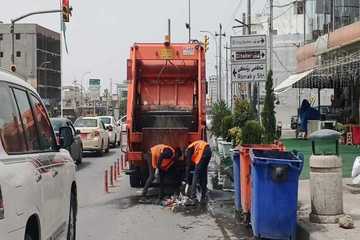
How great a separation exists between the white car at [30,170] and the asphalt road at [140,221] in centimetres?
266

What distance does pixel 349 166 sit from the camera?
18.4 metres

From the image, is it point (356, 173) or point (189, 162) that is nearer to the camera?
point (356, 173)

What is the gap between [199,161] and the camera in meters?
13.0

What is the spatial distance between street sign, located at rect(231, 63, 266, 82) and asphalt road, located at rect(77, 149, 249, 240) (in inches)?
176

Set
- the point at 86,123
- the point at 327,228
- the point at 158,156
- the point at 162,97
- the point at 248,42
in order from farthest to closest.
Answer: the point at 86,123
the point at 248,42
the point at 162,97
the point at 158,156
the point at 327,228

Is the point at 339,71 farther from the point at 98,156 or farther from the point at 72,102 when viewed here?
the point at 72,102

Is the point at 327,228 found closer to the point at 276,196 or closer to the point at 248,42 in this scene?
the point at 276,196

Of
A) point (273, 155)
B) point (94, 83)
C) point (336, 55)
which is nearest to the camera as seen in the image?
point (273, 155)

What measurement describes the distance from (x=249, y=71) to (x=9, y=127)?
1299 cm

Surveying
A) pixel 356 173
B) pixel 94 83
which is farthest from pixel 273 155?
pixel 94 83

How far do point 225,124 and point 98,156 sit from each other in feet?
22.8

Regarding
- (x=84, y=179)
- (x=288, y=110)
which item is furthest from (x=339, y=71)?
(x=288, y=110)

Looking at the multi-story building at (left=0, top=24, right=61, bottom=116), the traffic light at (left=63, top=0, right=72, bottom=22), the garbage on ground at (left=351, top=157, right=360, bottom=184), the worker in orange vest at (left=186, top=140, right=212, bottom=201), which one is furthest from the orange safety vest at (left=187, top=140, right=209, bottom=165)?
the multi-story building at (left=0, top=24, right=61, bottom=116)

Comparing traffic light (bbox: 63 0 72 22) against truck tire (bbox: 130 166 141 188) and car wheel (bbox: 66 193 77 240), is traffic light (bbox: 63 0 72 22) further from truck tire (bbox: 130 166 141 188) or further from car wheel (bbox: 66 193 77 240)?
car wheel (bbox: 66 193 77 240)
